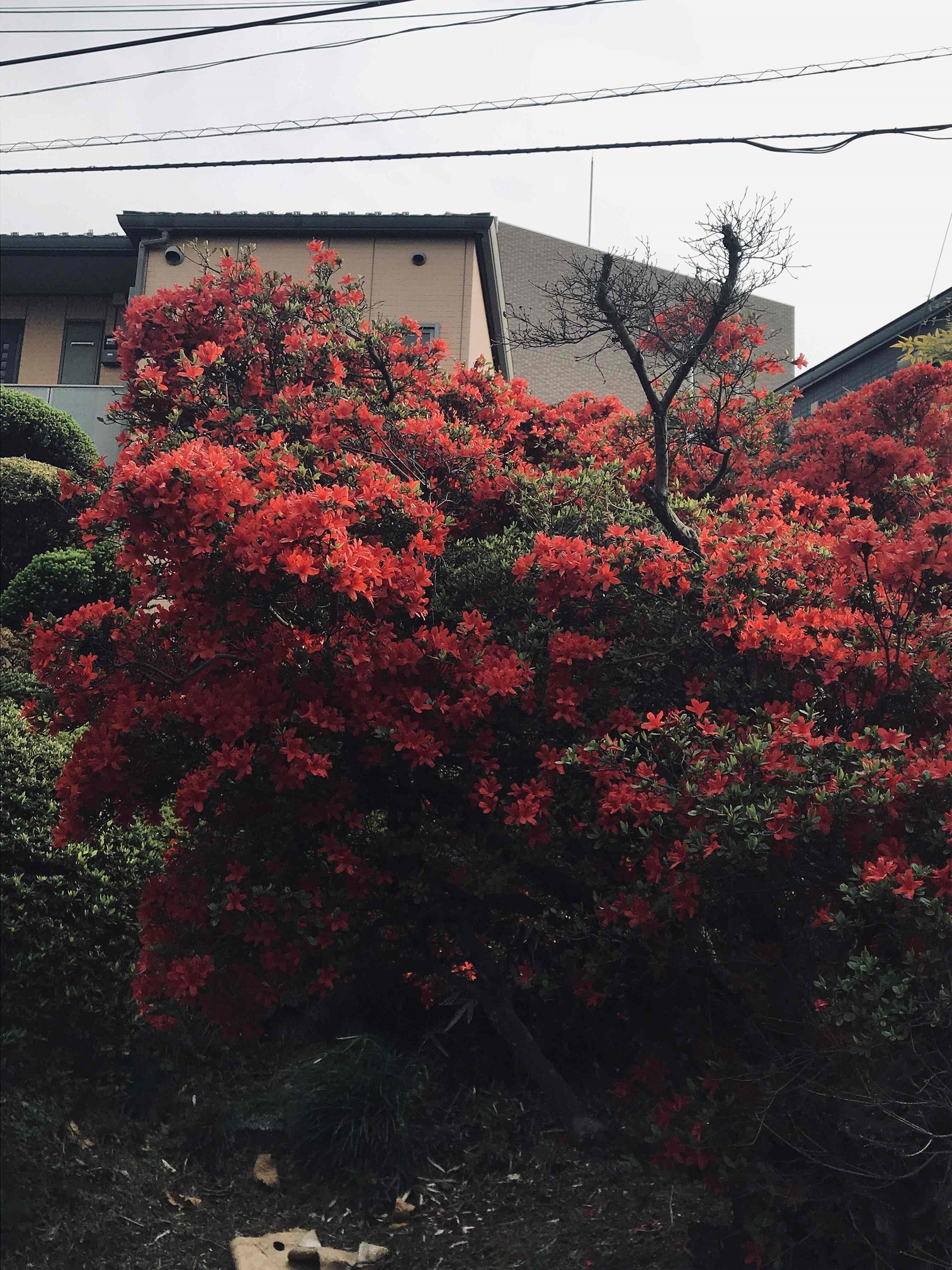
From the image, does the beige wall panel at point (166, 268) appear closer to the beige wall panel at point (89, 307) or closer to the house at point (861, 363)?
the beige wall panel at point (89, 307)

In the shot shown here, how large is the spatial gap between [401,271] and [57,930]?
1217cm

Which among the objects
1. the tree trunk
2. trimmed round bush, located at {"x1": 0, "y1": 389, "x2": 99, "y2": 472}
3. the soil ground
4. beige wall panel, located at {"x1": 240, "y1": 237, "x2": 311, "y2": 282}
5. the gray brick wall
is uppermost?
the gray brick wall

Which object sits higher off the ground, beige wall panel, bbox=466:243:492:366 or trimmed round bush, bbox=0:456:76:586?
beige wall panel, bbox=466:243:492:366

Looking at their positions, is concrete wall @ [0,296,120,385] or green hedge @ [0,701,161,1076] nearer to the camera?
green hedge @ [0,701,161,1076]

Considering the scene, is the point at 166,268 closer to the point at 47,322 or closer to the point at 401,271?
the point at 401,271

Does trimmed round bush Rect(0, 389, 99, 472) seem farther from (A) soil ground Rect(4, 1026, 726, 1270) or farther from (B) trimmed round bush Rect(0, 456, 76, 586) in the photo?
(A) soil ground Rect(4, 1026, 726, 1270)

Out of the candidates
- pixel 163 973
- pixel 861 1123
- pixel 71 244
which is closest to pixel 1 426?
pixel 71 244

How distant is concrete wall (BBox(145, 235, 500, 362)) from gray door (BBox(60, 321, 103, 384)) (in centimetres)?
292

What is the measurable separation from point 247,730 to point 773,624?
2544mm

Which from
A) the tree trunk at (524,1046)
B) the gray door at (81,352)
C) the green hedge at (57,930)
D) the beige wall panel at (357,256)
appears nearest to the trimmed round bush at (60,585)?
the green hedge at (57,930)

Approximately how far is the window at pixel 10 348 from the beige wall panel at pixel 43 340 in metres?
0.15

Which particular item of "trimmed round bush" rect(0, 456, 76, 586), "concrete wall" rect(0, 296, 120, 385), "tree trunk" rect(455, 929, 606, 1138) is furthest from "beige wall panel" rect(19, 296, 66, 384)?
"tree trunk" rect(455, 929, 606, 1138)

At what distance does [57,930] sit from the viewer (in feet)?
20.5

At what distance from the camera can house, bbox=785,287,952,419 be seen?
17.9 m
